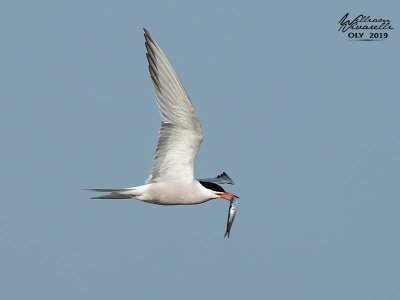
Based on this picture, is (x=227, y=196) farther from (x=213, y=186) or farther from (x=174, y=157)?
(x=174, y=157)

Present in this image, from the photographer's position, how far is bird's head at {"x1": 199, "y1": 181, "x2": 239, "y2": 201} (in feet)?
43.6

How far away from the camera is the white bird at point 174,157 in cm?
1216

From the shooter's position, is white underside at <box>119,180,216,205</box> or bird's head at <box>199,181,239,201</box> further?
bird's head at <box>199,181,239,201</box>

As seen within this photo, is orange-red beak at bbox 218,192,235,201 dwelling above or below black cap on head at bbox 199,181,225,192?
below

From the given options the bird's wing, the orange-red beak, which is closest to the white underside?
the bird's wing

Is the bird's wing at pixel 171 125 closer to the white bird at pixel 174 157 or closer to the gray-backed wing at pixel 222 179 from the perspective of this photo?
the white bird at pixel 174 157

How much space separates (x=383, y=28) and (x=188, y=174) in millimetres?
9610

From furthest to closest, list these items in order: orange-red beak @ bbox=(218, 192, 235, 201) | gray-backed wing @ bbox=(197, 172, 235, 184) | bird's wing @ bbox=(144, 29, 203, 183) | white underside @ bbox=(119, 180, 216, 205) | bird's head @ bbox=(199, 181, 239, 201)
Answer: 1. gray-backed wing @ bbox=(197, 172, 235, 184)
2. orange-red beak @ bbox=(218, 192, 235, 201)
3. bird's head @ bbox=(199, 181, 239, 201)
4. white underside @ bbox=(119, 180, 216, 205)
5. bird's wing @ bbox=(144, 29, 203, 183)

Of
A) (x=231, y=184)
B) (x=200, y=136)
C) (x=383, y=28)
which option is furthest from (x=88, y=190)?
(x=383, y=28)

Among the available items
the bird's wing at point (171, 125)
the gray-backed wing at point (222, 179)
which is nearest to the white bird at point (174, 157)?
the bird's wing at point (171, 125)

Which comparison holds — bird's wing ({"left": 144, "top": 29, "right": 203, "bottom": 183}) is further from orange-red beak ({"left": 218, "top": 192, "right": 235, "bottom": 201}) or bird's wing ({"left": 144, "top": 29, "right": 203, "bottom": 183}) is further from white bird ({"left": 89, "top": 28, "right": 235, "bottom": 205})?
orange-red beak ({"left": 218, "top": 192, "right": 235, "bottom": 201})

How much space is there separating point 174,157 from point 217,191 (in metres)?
0.90

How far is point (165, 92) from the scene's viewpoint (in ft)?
39.9

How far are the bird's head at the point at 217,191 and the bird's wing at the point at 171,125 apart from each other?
34 cm
